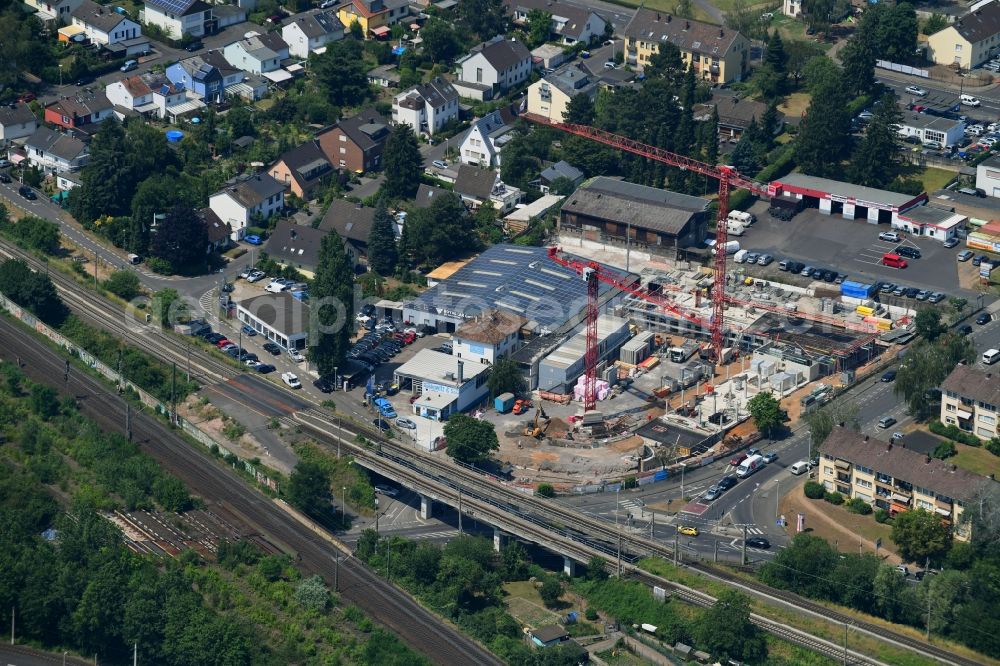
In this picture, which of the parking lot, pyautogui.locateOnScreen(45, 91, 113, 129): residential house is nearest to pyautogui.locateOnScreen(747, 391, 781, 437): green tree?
the parking lot

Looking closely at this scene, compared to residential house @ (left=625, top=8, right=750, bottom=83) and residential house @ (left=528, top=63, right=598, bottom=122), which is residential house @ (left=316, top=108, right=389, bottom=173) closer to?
residential house @ (left=528, top=63, right=598, bottom=122)

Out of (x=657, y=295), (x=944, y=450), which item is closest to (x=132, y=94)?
(x=657, y=295)

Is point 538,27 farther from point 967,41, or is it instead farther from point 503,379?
point 503,379

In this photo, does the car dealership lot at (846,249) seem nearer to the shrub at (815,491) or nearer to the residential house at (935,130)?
the residential house at (935,130)

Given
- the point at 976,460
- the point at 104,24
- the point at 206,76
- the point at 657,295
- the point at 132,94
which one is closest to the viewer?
the point at 976,460

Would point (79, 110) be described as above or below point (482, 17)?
below

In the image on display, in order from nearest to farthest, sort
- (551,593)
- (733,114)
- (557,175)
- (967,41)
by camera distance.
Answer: (551,593)
(557,175)
(733,114)
(967,41)

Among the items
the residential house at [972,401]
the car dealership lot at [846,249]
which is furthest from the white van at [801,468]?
the car dealership lot at [846,249]
